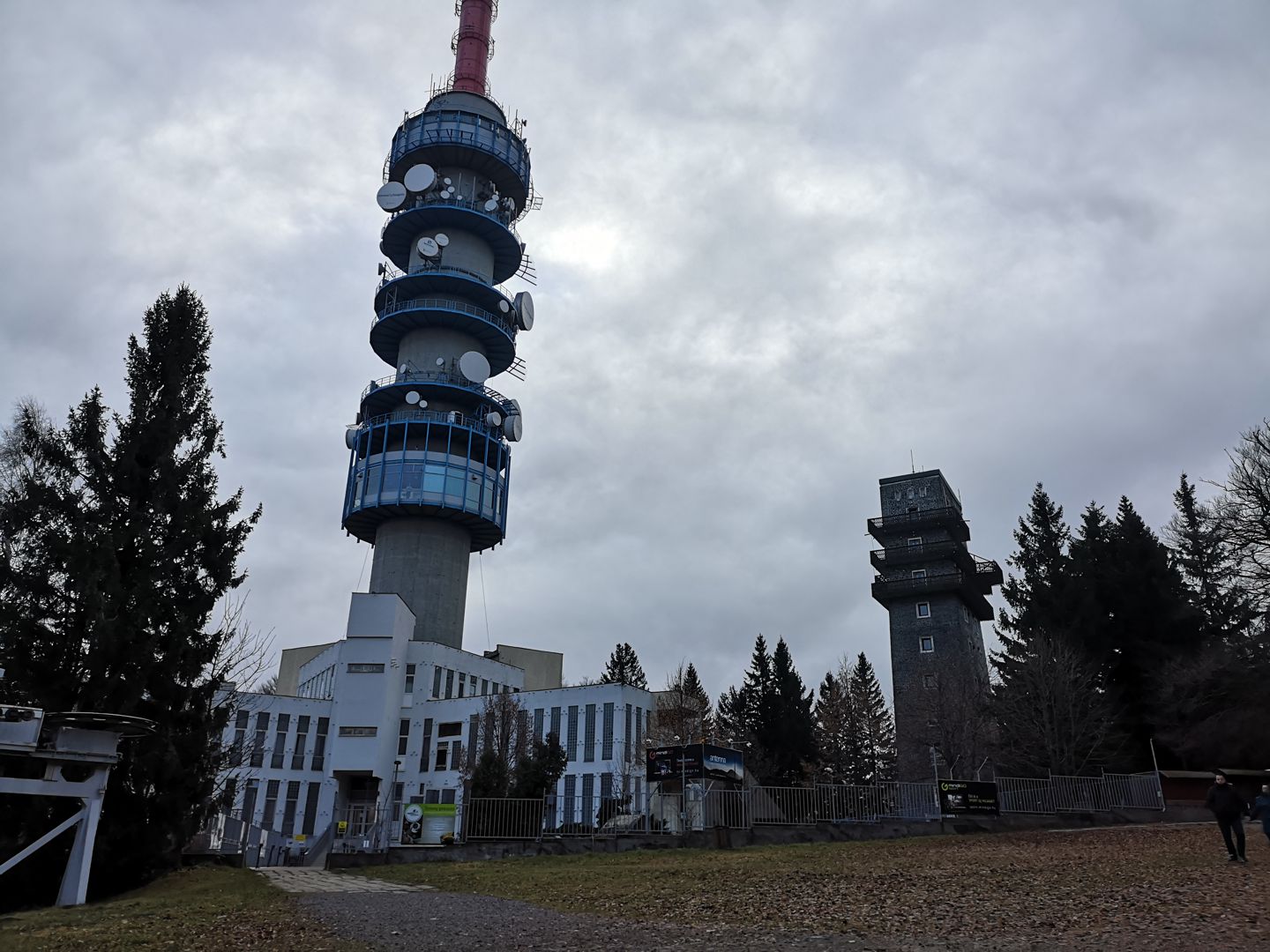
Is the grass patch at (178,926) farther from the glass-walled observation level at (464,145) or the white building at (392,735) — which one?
the glass-walled observation level at (464,145)

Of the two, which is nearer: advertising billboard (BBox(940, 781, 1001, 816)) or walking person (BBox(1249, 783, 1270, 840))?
walking person (BBox(1249, 783, 1270, 840))

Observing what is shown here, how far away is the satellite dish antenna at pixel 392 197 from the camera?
6378cm

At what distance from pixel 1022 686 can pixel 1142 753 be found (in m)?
5.97

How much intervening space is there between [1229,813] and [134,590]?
868 inches

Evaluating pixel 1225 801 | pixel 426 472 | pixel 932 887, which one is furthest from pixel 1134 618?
pixel 426 472

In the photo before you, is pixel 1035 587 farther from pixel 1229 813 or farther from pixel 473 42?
pixel 473 42

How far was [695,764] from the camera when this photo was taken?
28.2 meters

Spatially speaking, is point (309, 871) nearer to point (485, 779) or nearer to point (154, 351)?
point (485, 779)

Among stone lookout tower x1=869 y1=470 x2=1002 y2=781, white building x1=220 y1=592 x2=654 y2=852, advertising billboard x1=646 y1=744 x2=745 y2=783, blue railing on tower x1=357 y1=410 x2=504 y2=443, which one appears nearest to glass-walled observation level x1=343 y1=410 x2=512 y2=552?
blue railing on tower x1=357 y1=410 x2=504 y2=443

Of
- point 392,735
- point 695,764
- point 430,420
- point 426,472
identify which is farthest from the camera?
point 430,420

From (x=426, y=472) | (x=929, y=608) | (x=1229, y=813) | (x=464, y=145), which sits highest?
(x=464, y=145)

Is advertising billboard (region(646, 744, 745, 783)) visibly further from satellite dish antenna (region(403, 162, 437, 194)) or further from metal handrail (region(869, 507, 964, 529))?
satellite dish antenna (region(403, 162, 437, 194))

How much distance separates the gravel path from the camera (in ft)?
33.3

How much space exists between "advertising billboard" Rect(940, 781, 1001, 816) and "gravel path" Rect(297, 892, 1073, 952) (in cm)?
1839
